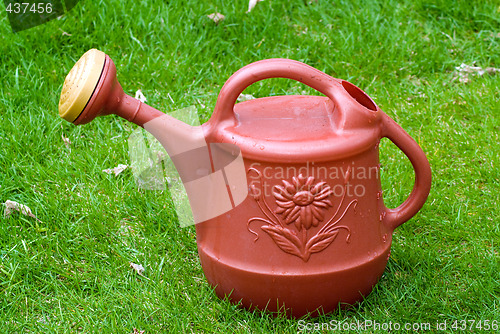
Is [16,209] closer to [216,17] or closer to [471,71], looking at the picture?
[216,17]

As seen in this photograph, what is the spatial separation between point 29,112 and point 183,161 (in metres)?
1.38

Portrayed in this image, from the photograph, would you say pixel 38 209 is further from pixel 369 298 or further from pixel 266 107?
pixel 369 298

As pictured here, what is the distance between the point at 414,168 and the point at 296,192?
461 mm

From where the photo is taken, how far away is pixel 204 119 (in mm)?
3119

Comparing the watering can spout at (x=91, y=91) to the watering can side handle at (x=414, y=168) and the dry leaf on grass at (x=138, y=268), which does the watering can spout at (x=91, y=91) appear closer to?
the dry leaf on grass at (x=138, y=268)

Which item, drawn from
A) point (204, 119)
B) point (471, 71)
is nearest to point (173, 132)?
point (204, 119)

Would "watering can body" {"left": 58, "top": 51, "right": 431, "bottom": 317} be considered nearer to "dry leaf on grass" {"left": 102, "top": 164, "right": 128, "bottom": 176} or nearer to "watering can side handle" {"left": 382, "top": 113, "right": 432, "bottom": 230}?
"watering can side handle" {"left": 382, "top": 113, "right": 432, "bottom": 230}

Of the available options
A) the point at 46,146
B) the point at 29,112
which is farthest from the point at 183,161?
the point at 29,112

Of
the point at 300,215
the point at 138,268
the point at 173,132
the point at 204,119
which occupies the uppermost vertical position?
the point at 173,132

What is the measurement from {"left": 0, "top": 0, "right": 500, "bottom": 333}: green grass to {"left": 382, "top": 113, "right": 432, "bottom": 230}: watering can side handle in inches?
10.5

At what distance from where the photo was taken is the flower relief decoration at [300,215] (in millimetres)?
1825

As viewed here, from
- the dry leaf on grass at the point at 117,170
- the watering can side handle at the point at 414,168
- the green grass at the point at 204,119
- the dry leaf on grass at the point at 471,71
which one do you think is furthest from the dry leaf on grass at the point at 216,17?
the watering can side handle at the point at 414,168

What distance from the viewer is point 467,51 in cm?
369

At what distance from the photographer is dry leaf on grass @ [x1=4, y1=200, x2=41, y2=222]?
2.49m
